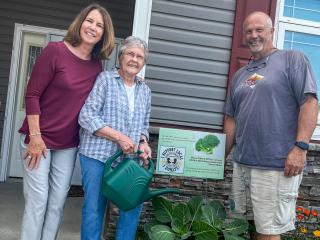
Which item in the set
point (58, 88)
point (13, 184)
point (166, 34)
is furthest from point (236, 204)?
point (13, 184)

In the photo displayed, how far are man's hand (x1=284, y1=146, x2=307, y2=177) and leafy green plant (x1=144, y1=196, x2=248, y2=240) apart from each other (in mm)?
701

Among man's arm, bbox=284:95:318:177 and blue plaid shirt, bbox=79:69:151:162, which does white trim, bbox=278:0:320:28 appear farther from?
blue plaid shirt, bbox=79:69:151:162

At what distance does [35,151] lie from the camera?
2355 millimetres

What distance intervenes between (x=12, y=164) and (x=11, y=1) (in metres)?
2.06

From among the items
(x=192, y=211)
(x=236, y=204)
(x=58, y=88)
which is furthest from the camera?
(x=192, y=211)

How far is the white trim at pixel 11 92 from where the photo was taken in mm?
5500

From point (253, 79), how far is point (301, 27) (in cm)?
155

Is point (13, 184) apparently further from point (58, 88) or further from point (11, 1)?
point (58, 88)

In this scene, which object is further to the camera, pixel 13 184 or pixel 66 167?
pixel 13 184

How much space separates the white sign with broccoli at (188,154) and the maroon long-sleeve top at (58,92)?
3.79ft

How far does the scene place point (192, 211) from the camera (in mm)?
3107

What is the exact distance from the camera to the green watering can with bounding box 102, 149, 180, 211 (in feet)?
7.70

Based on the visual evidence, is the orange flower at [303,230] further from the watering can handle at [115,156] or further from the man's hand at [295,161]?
the watering can handle at [115,156]

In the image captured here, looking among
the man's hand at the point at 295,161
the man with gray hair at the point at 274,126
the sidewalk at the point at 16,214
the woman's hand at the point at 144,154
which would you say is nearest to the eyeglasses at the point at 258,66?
the man with gray hair at the point at 274,126
